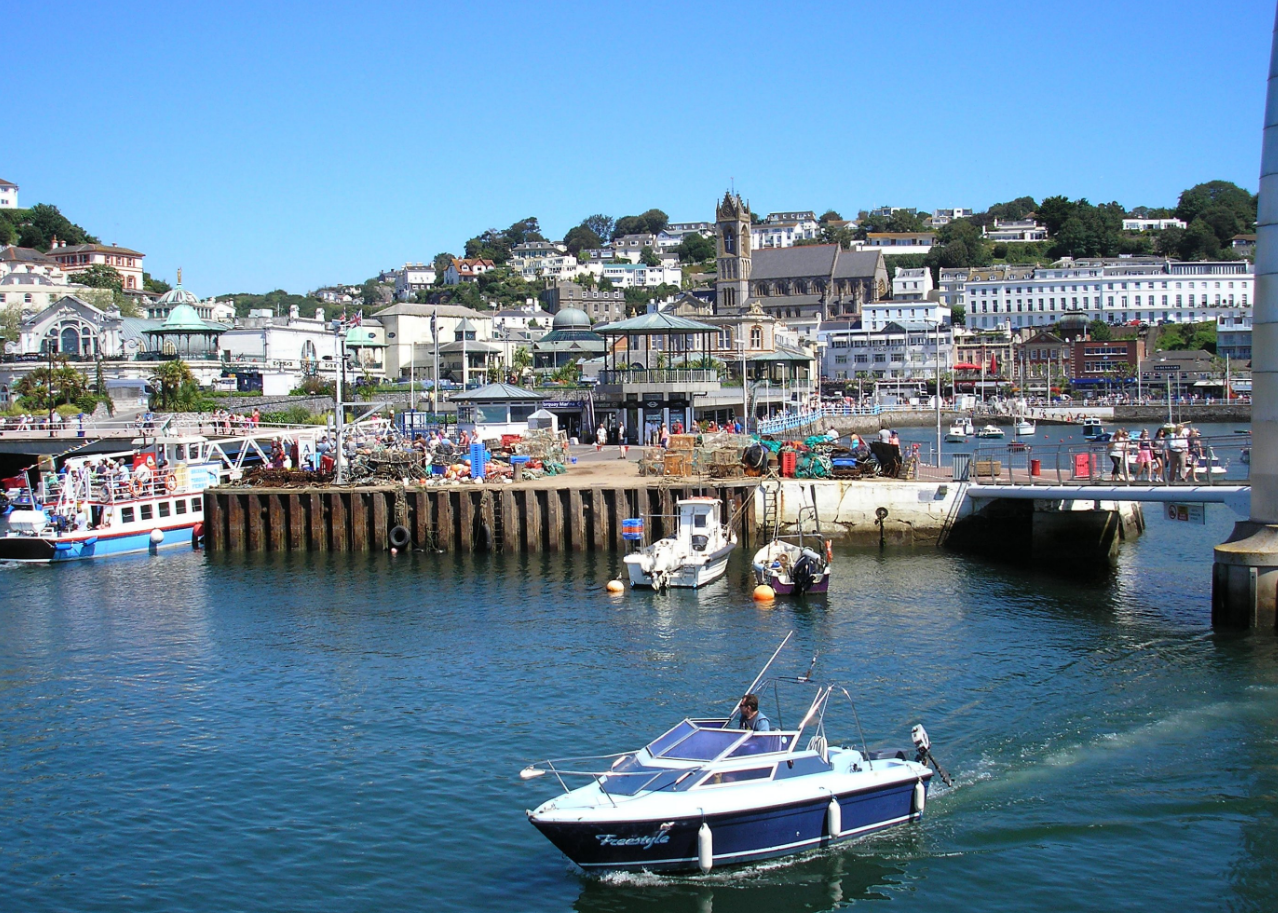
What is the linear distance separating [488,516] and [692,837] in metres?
30.2

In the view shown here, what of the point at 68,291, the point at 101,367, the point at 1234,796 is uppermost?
the point at 68,291

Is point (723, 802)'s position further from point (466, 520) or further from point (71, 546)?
point (71, 546)

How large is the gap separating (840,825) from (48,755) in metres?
16.2

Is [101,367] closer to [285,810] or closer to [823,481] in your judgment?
[823,481]

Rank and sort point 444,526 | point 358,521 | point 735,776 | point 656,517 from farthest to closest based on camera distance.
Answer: point 358,521 < point 444,526 < point 656,517 < point 735,776

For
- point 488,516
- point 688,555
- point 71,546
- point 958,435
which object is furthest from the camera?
point 958,435

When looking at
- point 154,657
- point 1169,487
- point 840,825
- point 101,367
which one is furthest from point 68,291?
point 840,825

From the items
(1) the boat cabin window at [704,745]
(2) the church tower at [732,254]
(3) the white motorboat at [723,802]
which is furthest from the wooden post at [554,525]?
(2) the church tower at [732,254]

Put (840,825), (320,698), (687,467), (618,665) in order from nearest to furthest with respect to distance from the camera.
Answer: (840,825) < (320,698) < (618,665) < (687,467)

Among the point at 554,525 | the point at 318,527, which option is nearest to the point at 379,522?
the point at 318,527

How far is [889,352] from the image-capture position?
181m

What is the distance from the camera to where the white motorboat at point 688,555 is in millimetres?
38469

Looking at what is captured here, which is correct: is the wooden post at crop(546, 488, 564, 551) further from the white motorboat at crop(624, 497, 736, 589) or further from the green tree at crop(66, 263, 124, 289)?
the green tree at crop(66, 263, 124, 289)

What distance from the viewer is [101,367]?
94.5 metres
